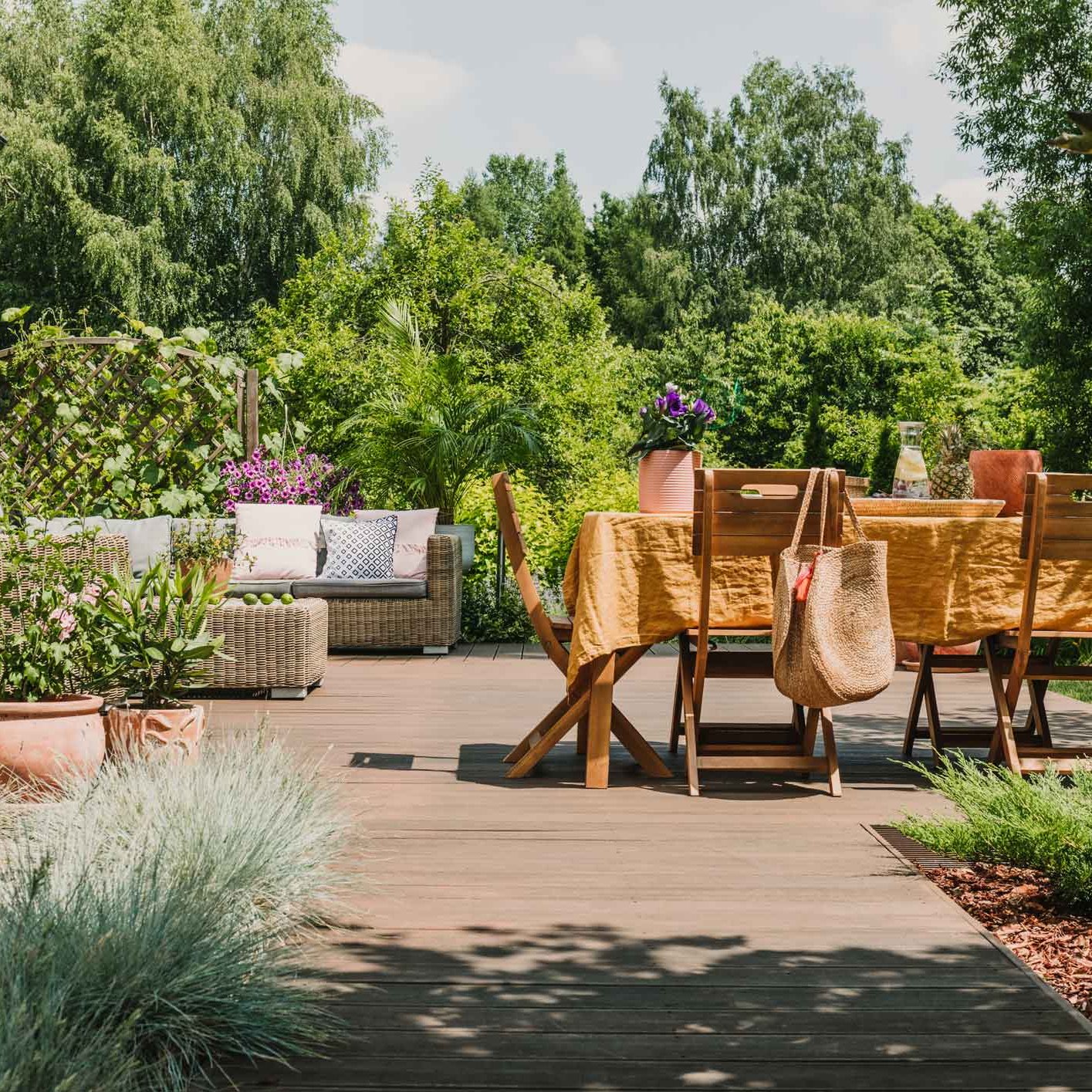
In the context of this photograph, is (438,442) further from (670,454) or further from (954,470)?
(954,470)

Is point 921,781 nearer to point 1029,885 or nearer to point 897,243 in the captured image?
point 1029,885

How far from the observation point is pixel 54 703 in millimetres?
3551

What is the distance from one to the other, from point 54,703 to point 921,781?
260 centimetres

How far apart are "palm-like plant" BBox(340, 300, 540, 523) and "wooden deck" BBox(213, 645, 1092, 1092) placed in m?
4.69

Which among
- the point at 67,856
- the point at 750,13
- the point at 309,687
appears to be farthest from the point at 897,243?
the point at 67,856

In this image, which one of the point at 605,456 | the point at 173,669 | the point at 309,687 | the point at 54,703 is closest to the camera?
the point at 54,703

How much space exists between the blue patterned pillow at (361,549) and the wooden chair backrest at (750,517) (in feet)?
13.3

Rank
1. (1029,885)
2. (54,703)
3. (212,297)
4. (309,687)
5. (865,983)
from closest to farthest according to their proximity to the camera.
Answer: (865,983) → (1029,885) → (54,703) → (309,687) → (212,297)

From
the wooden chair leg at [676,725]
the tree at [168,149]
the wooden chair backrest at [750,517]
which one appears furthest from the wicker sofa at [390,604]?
the tree at [168,149]

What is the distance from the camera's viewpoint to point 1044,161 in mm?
11203

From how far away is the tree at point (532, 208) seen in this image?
1091 inches

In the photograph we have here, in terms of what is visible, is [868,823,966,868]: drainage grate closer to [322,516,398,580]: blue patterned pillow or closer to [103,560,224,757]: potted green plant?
[103,560,224,757]: potted green plant

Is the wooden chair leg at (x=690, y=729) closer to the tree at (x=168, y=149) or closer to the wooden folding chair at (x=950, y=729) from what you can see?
the wooden folding chair at (x=950, y=729)

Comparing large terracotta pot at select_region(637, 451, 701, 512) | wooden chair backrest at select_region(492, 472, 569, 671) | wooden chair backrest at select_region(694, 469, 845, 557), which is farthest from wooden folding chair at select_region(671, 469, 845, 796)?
wooden chair backrest at select_region(492, 472, 569, 671)
